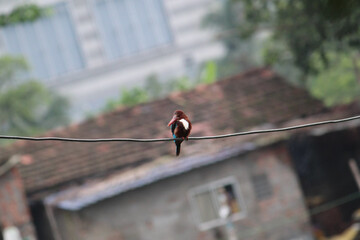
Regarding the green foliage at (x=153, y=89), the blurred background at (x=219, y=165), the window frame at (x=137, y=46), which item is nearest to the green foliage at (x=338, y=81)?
the blurred background at (x=219, y=165)

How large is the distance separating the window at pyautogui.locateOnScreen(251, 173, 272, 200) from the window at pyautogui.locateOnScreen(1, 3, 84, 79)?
108 ft

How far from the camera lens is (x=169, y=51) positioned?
5041 centimetres

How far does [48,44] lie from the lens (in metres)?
47.1

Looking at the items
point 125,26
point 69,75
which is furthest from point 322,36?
point 69,75

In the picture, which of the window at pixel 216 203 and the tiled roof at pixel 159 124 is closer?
the window at pixel 216 203

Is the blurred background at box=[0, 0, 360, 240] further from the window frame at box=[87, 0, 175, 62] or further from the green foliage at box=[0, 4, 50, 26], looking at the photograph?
the window frame at box=[87, 0, 175, 62]

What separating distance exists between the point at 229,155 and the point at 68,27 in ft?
120

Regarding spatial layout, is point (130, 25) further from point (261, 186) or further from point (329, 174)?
point (261, 186)

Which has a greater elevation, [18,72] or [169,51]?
[169,51]

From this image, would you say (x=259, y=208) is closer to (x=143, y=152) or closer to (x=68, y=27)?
(x=143, y=152)

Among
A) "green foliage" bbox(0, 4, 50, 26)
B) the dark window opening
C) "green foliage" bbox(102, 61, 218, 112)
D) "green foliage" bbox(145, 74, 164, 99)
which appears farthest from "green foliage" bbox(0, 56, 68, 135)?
the dark window opening

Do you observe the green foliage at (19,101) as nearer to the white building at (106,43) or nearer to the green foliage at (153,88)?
the green foliage at (153,88)

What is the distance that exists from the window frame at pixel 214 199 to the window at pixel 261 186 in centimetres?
45

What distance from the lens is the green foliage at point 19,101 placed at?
28078mm
